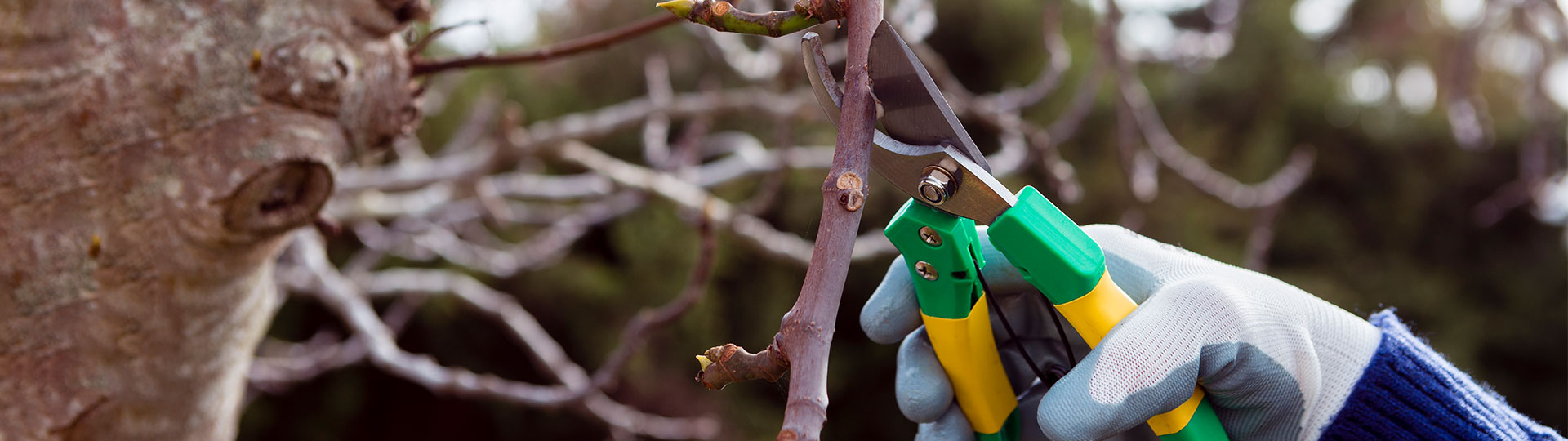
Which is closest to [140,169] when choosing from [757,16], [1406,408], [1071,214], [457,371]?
[757,16]

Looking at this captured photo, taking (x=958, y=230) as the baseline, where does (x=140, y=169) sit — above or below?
below

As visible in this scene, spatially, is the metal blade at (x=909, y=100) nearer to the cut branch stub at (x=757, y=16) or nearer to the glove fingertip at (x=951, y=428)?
the cut branch stub at (x=757, y=16)

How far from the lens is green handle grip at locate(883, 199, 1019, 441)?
26.1 inches

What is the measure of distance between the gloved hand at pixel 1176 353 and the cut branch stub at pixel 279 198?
0.53m

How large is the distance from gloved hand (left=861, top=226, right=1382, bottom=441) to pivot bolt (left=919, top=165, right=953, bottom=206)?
13cm

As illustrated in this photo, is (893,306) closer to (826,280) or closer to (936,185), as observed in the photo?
(936,185)

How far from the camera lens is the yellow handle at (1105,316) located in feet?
2.21

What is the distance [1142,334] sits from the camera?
644mm

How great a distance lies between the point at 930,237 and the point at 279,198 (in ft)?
1.97

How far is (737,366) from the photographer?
0.54 metres

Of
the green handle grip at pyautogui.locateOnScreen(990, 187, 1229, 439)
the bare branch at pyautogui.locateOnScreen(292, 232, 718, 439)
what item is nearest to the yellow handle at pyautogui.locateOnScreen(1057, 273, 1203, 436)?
the green handle grip at pyautogui.locateOnScreen(990, 187, 1229, 439)

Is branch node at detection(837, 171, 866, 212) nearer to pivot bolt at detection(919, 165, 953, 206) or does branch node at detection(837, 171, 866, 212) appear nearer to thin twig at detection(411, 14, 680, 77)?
pivot bolt at detection(919, 165, 953, 206)

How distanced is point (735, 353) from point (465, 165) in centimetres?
170

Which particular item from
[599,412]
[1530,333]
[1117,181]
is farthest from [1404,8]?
[599,412]
